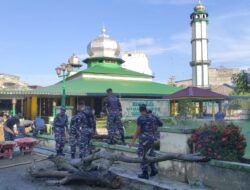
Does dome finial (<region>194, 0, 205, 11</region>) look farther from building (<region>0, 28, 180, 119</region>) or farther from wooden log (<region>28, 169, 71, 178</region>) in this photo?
wooden log (<region>28, 169, 71, 178</region>)

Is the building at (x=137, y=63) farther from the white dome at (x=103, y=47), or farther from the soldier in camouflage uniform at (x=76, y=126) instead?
the soldier in camouflage uniform at (x=76, y=126)

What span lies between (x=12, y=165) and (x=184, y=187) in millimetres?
6125

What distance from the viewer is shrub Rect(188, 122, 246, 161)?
23.6 feet

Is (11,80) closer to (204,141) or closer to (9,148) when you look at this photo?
(9,148)

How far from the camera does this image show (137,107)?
16.0 meters

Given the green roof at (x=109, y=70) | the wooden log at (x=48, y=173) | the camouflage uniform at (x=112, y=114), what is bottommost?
the wooden log at (x=48, y=173)

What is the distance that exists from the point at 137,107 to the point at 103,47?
69.3 ft

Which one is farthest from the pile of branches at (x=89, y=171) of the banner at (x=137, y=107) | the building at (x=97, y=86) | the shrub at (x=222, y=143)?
the building at (x=97, y=86)

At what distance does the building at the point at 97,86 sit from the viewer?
1051 inches

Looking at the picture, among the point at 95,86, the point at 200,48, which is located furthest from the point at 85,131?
the point at 200,48

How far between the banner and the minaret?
126 ft

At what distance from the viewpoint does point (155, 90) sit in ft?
98.2

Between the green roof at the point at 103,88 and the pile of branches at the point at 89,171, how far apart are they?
16958 mm

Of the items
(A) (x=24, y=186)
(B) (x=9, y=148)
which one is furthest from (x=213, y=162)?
(B) (x=9, y=148)
